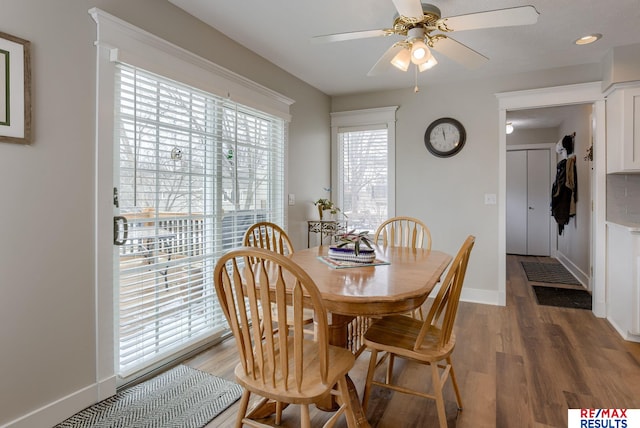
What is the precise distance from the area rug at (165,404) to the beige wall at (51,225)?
5.7 inches

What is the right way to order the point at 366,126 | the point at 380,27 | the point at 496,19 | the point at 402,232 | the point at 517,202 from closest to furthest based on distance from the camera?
the point at 496,19, the point at 380,27, the point at 402,232, the point at 366,126, the point at 517,202

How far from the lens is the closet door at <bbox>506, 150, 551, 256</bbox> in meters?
6.64

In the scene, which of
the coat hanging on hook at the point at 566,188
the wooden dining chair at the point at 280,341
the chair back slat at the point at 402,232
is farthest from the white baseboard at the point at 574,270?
the wooden dining chair at the point at 280,341

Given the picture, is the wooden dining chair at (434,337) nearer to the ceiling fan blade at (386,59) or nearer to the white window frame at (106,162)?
the ceiling fan blade at (386,59)

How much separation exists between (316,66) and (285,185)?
47.8 inches

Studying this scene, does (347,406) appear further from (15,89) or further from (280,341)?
(15,89)

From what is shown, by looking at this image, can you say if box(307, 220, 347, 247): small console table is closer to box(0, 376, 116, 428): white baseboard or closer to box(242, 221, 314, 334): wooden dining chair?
box(242, 221, 314, 334): wooden dining chair

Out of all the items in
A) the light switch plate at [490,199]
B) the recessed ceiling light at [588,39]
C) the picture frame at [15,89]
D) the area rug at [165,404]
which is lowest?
the area rug at [165,404]

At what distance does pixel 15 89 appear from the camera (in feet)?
5.19

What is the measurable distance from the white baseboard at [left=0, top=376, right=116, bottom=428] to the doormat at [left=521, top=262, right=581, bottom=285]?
5067mm

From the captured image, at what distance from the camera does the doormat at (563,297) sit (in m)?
3.79

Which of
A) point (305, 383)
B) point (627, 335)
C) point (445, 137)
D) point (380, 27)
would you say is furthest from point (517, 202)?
point (305, 383)

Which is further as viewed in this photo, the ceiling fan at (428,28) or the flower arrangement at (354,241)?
the flower arrangement at (354,241)

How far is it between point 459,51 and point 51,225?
239 centimetres
